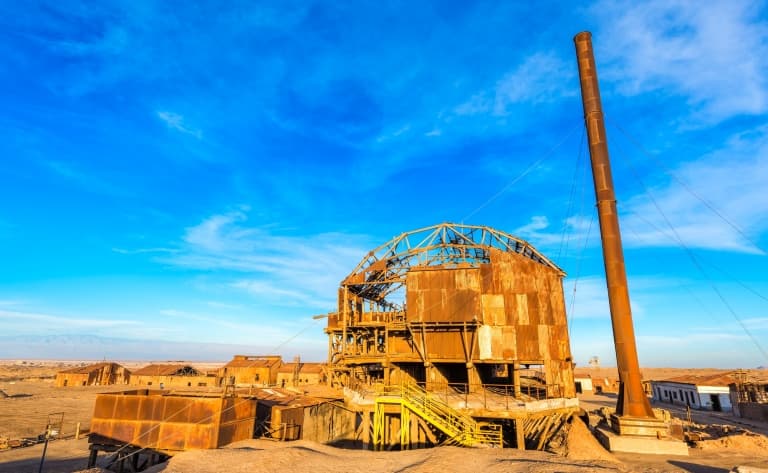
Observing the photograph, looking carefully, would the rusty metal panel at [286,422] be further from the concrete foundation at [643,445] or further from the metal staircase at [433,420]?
the concrete foundation at [643,445]

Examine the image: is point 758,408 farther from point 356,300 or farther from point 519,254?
point 356,300

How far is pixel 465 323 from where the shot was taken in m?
29.6

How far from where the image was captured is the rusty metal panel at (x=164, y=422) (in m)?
18.9

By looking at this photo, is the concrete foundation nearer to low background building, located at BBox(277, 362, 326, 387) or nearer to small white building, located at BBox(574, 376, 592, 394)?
low background building, located at BBox(277, 362, 326, 387)

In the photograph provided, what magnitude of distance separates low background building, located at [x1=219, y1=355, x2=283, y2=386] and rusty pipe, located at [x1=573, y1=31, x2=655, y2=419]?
51736 mm

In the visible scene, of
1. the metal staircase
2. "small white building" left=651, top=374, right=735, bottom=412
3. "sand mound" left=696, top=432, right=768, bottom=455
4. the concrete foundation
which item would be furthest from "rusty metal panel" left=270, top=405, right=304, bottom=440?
"small white building" left=651, top=374, right=735, bottom=412

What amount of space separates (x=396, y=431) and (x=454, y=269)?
12.2 metres

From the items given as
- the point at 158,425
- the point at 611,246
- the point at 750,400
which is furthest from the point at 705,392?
the point at 158,425

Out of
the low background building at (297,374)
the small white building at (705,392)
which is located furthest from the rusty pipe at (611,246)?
the low background building at (297,374)

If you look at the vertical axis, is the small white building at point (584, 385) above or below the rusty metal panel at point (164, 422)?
below

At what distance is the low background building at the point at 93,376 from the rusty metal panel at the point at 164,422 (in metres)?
60.6

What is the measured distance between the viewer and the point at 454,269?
31.3 meters

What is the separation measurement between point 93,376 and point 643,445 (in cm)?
8000

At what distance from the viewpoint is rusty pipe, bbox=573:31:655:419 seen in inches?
904
